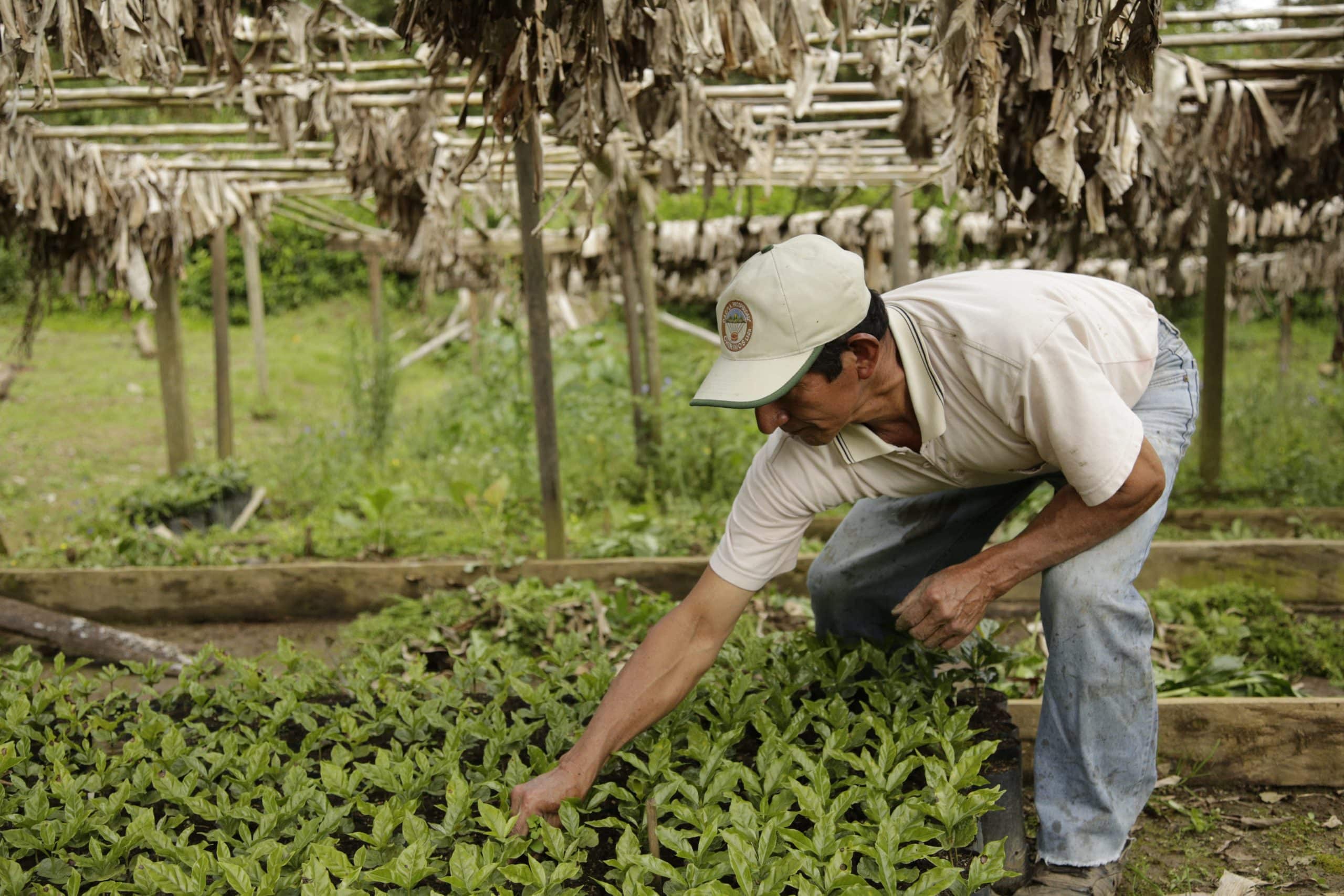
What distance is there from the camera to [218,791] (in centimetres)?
239

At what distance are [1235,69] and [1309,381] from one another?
24.3 feet

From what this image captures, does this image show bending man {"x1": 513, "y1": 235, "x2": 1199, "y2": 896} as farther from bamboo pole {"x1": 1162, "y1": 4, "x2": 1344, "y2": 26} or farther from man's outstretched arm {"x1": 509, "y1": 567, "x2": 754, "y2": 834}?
bamboo pole {"x1": 1162, "y1": 4, "x2": 1344, "y2": 26}

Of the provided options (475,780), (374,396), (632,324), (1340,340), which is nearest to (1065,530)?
(475,780)

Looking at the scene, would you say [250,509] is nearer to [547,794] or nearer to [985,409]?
[547,794]

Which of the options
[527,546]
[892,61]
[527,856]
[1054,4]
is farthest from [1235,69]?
[527,856]

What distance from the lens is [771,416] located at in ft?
7.97

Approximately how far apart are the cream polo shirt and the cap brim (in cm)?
36

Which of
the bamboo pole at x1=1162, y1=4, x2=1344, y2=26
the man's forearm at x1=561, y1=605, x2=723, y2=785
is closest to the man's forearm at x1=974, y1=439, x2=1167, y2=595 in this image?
the man's forearm at x1=561, y1=605, x2=723, y2=785

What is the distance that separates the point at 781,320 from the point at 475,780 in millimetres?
1273

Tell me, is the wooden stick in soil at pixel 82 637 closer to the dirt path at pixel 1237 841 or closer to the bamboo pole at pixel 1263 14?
the dirt path at pixel 1237 841

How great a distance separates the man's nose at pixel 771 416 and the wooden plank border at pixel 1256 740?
1620 mm

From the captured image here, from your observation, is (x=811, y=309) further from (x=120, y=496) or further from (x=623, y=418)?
(x=120, y=496)

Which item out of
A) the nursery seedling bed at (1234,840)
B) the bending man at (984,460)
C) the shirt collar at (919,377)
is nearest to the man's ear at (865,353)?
the bending man at (984,460)

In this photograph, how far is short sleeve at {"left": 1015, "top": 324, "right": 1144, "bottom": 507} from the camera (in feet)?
7.79
